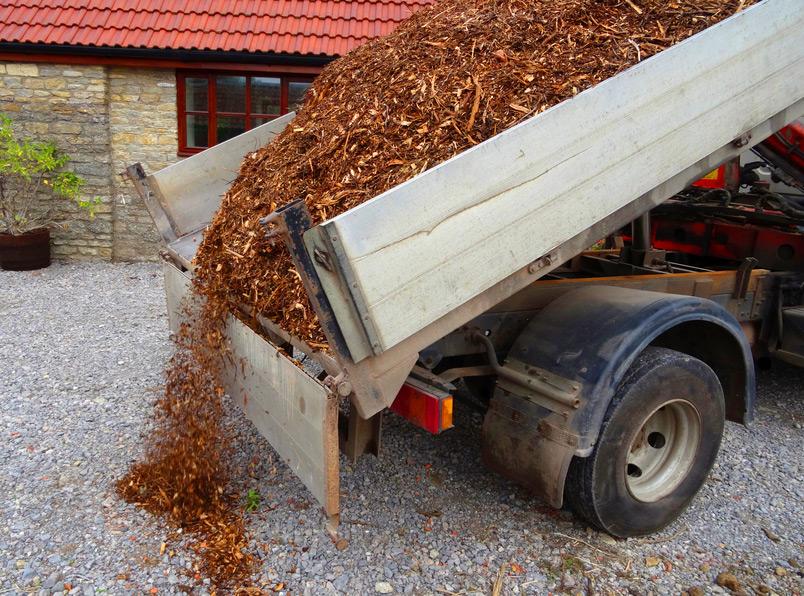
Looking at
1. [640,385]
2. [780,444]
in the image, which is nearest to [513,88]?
[640,385]

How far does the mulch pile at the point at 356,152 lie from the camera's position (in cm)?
282

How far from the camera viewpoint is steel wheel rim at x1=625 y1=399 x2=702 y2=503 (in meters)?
3.15

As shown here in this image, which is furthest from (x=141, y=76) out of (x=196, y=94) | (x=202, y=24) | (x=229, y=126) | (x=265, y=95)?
(x=265, y=95)

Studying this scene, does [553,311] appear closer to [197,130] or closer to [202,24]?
[197,130]

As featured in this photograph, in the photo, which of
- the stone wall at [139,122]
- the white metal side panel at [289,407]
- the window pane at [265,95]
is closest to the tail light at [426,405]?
the white metal side panel at [289,407]

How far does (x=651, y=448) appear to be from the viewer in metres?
3.23

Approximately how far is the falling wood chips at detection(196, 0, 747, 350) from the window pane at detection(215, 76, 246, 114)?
609cm

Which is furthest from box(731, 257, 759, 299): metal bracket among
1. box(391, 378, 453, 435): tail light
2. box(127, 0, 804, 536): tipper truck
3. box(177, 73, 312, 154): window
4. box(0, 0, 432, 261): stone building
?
box(177, 73, 312, 154): window

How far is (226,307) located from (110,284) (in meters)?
5.70

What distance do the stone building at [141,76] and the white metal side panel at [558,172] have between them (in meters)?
6.84

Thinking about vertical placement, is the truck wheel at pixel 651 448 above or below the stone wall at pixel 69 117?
below

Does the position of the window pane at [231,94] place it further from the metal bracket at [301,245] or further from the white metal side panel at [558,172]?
the metal bracket at [301,245]

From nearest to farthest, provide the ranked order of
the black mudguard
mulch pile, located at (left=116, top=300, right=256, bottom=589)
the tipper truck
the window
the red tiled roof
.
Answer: the tipper truck, the black mudguard, mulch pile, located at (left=116, top=300, right=256, bottom=589), the red tiled roof, the window

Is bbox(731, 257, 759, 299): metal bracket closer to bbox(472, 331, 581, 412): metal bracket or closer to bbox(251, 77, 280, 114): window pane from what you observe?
bbox(472, 331, 581, 412): metal bracket
